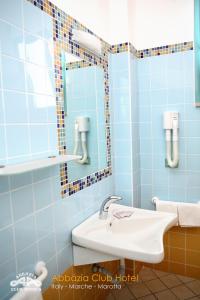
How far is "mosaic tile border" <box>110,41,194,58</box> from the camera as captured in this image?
1924 mm

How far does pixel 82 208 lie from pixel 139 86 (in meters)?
1.22

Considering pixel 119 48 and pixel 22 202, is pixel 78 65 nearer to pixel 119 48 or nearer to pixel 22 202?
pixel 119 48

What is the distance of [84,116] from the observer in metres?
1.71

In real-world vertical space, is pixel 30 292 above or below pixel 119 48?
below

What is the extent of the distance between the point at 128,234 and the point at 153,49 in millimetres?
1544

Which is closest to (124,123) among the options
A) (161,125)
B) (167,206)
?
(161,125)

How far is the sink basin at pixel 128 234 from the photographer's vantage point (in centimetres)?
125

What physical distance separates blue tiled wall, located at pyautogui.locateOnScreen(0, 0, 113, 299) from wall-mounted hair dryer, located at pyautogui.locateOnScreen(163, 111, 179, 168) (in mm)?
1079

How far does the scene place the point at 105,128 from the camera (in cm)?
192

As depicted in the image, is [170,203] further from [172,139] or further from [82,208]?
[82,208]

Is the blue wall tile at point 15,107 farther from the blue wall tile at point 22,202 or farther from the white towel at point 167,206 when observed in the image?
the white towel at point 167,206

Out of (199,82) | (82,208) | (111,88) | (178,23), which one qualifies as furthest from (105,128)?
(178,23)
